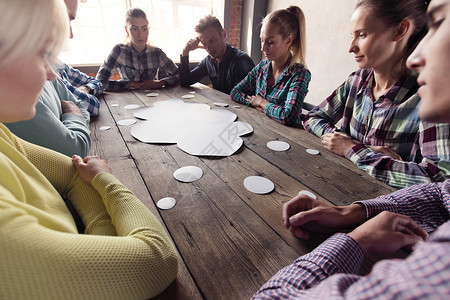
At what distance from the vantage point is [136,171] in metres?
0.86

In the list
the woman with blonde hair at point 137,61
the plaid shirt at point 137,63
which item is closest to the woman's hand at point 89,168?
the woman with blonde hair at point 137,61

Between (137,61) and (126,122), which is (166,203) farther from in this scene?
(137,61)

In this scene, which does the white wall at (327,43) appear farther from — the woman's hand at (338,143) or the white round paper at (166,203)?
the white round paper at (166,203)

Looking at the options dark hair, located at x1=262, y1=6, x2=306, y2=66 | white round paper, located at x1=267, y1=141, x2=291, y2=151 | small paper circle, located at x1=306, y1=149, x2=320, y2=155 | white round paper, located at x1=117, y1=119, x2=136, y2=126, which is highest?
dark hair, located at x1=262, y1=6, x2=306, y2=66

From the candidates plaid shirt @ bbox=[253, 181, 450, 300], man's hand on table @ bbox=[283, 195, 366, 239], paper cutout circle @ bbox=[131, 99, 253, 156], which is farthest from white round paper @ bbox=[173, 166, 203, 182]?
plaid shirt @ bbox=[253, 181, 450, 300]

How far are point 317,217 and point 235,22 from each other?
4.63 meters

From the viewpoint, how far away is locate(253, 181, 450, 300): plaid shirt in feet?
0.65

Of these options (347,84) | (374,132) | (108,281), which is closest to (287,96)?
(347,84)

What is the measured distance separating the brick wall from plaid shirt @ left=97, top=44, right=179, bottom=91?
2473 mm

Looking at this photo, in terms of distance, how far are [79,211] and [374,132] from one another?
123 centimetres

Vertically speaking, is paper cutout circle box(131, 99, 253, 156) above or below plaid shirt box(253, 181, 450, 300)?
below

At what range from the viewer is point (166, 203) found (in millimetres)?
689

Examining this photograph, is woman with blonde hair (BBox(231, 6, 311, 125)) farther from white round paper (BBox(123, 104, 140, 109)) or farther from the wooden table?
white round paper (BBox(123, 104, 140, 109))

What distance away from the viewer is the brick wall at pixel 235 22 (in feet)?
Answer: 14.1
